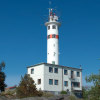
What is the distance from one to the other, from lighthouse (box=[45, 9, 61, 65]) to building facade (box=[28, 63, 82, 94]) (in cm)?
438

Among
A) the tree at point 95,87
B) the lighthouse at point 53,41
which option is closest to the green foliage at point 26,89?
the tree at point 95,87

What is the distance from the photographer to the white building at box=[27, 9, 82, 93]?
5159 centimetres

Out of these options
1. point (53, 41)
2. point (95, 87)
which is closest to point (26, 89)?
point (95, 87)

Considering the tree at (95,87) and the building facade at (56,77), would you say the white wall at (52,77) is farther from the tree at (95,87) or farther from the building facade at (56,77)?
the tree at (95,87)

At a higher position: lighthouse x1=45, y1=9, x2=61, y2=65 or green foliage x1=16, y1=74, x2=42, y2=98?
lighthouse x1=45, y1=9, x2=61, y2=65

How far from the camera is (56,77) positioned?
53094 millimetres

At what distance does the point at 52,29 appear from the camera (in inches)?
2368

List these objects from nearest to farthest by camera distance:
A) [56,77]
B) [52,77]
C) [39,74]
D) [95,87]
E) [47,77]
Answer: [95,87] < [47,77] < [39,74] < [52,77] < [56,77]

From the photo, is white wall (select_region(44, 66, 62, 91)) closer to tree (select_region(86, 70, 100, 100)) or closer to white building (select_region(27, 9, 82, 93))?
white building (select_region(27, 9, 82, 93))

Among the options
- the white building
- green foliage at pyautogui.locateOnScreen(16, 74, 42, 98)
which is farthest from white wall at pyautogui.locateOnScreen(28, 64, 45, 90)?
green foliage at pyautogui.locateOnScreen(16, 74, 42, 98)

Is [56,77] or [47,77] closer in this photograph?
[47,77]

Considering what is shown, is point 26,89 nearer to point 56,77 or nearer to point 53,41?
point 56,77

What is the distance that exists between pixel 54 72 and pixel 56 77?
1191 mm

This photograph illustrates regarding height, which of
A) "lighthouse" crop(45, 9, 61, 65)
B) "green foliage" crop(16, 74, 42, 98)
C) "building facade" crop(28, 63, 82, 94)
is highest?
"lighthouse" crop(45, 9, 61, 65)
